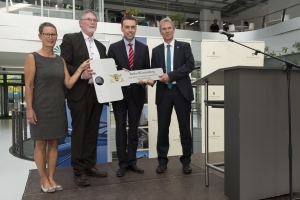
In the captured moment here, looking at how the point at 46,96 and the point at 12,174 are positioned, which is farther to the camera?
the point at 12,174

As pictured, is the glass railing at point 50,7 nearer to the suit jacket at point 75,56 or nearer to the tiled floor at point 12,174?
the tiled floor at point 12,174

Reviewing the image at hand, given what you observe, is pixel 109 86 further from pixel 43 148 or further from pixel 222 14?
pixel 222 14

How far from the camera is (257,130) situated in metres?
1.95

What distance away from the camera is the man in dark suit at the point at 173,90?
9.18 feet

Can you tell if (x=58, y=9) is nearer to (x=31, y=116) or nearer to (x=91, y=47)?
(x=91, y=47)

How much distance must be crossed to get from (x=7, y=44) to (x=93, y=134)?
6998 mm

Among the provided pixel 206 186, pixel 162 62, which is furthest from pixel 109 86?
pixel 206 186

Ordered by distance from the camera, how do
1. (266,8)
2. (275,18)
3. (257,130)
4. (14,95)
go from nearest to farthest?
(257,130) → (275,18) → (14,95) → (266,8)

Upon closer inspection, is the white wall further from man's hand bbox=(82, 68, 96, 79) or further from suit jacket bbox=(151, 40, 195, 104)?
man's hand bbox=(82, 68, 96, 79)

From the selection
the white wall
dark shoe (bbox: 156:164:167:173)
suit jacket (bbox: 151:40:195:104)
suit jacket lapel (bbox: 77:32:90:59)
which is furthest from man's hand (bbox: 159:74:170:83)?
the white wall

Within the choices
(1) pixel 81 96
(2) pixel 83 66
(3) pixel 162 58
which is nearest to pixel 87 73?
(2) pixel 83 66

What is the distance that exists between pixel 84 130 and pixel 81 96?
1.14 ft

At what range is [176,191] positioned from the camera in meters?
2.28

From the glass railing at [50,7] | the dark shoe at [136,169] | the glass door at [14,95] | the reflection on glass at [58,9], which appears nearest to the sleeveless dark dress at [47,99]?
the dark shoe at [136,169]
